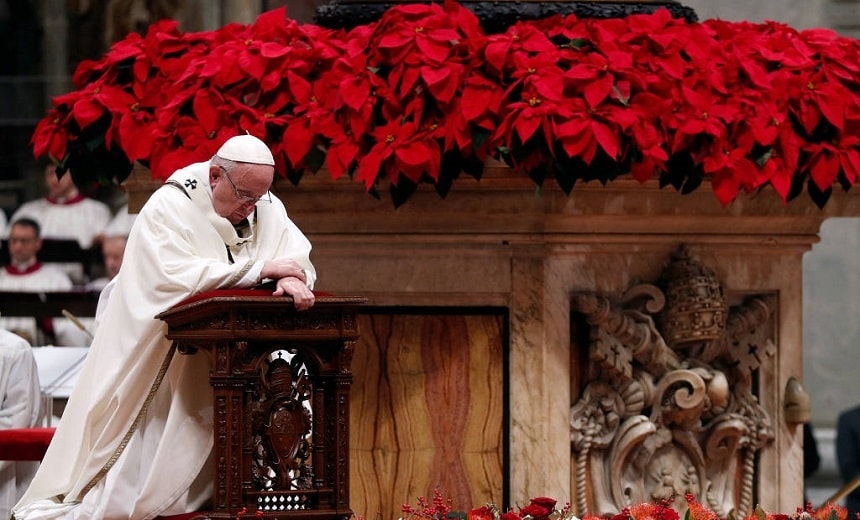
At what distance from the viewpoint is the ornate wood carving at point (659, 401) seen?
6.29m

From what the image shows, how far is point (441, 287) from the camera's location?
637 cm

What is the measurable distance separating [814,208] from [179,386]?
2.21m

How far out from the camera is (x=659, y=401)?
6336 millimetres

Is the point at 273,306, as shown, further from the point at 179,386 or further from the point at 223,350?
the point at 179,386

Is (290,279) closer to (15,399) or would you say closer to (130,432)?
(130,432)

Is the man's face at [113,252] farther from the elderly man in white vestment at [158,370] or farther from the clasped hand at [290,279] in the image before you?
the clasped hand at [290,279]

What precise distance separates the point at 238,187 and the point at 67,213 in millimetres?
8650

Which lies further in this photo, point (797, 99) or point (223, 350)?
point (797, 99)

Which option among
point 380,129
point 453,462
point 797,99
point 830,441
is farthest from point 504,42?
point 830,441

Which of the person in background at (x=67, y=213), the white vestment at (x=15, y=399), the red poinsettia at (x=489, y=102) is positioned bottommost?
the white vestment at (x=15, y=399)

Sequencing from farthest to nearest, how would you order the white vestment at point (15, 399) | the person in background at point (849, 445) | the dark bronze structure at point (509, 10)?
the person in background at point (849, 445)
the white vestment at point (15, 399)
the dark bronze structure at point (509, 10)

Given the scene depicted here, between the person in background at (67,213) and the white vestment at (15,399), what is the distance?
6.40 metres

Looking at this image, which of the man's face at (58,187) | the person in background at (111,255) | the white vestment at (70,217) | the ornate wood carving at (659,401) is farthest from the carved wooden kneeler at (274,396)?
the man's face at (58,187)

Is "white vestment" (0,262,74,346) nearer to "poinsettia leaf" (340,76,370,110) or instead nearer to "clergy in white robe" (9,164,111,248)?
"clergy in white robe" (9,164,111,248)
